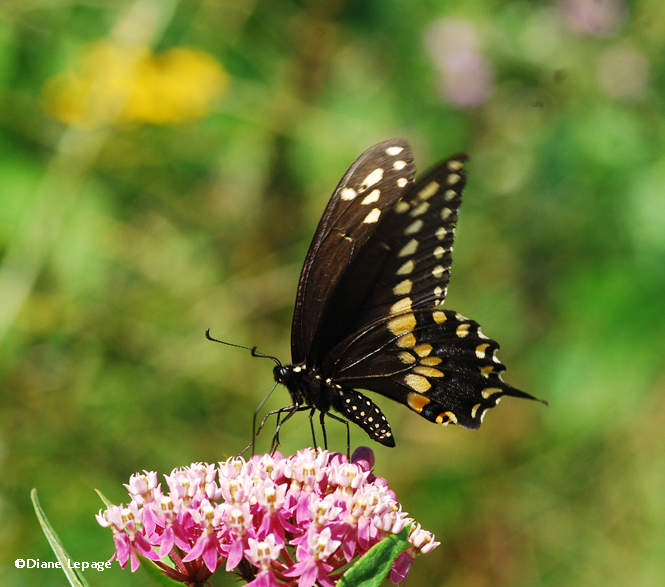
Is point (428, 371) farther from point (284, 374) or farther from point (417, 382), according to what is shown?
point (284, 374)

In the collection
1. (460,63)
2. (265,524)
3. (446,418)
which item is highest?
(460,63)

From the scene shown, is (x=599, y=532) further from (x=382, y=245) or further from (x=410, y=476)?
(x=382, y=245)

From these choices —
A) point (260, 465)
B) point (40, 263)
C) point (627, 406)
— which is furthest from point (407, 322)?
point (40, 263)

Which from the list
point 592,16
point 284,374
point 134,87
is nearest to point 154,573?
point 284,374

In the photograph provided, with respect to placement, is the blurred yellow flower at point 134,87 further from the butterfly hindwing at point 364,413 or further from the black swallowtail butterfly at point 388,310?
the butterfly hindwing at point 364,413

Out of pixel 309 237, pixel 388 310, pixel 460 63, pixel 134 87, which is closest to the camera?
pixel 388 310

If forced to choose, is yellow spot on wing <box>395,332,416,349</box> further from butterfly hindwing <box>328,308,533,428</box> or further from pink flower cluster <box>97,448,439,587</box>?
A: pink flower cluster <box>97,448,439,587</box>

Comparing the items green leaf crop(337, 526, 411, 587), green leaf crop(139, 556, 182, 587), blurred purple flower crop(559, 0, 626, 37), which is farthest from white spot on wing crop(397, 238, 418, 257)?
blurred purple flower crop(559, 0, 626, 37)
